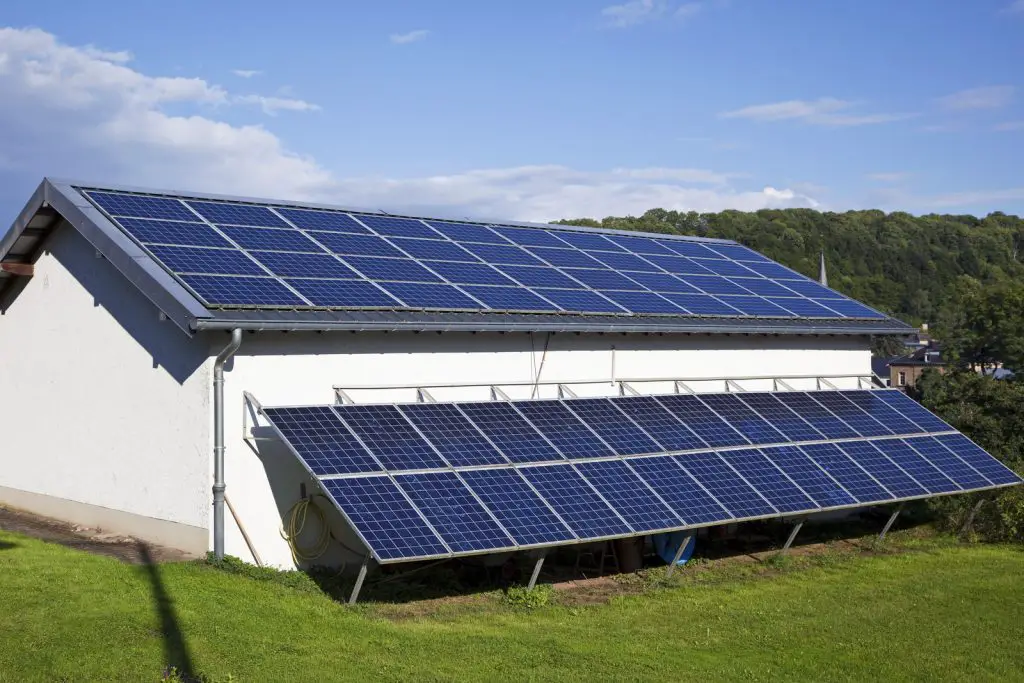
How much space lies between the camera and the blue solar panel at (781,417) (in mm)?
22219

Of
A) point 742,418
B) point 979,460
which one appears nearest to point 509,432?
point 742,418

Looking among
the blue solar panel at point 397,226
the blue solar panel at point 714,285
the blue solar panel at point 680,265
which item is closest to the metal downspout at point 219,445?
the blue solar panel at point 397,226

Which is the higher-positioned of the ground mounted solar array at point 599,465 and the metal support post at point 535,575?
the ground mounted solar array at point 599,465

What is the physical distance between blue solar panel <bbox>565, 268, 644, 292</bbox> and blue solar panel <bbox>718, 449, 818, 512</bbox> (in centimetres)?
565

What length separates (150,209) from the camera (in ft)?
67.9

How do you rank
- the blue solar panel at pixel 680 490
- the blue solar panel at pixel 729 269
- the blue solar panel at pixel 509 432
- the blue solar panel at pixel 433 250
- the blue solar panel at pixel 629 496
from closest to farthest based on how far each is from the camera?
1. the blue solar panel at pixel 629 496
2. the blue solar panel at pixel 680 490
3. the blue solar panel at pixel 509 432
4. the blue solar panel at pixel 433 250
5. the blue solar panel at pixel 729 269

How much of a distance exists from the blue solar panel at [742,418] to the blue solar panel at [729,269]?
672cm

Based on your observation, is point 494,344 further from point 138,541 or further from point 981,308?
point 981,308

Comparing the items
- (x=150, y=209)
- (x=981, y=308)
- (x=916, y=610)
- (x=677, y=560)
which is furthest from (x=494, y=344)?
(x=981, y=308)

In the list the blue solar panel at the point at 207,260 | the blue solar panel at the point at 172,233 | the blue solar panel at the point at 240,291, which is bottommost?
the blue solar panel at the point at 240,291

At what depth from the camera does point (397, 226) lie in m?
24.7

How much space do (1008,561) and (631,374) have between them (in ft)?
27.7

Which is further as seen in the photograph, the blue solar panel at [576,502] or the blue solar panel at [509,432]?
the blue solar panel at [509,432]

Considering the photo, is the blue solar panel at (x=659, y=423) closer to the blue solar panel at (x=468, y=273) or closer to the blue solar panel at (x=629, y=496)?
the blue solar panel at (x=629, y=496)
